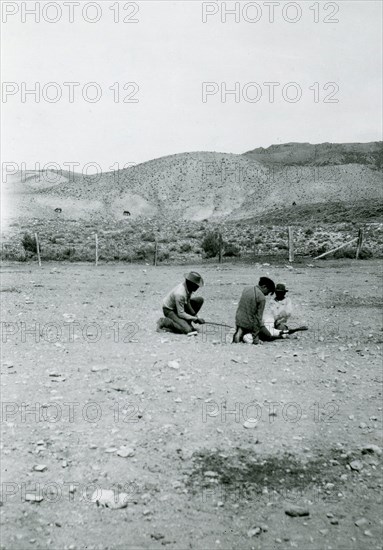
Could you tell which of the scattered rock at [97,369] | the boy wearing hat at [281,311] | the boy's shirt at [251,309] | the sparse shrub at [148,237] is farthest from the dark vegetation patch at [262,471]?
the sparse shrub at [148,237]

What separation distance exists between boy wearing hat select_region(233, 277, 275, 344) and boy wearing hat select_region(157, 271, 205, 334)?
2.40ft

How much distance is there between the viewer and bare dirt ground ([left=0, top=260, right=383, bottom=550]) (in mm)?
4234

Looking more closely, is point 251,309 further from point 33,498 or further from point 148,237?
point 148,237

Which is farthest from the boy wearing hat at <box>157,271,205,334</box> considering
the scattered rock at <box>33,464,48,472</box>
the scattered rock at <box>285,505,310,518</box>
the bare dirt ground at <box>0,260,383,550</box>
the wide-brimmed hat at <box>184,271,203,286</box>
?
the scattered rock at <box>285,505,310,518</box>

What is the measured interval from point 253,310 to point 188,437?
11.8 feet

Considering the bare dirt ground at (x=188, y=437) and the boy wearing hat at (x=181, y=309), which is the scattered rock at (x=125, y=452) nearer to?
the bare dirt ground at (x=188, y=437)

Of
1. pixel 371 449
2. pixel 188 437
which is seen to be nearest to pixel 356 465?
pixel 371 449

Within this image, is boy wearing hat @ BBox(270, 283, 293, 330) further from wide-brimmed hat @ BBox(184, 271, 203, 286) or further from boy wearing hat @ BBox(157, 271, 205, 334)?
wide-brimmed hat @ BBox(184, 271, 203, 286)

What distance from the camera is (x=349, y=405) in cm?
655

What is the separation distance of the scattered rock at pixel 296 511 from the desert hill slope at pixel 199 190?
199ft

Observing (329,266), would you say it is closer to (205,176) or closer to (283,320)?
(283,320)

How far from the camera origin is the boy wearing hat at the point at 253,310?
29.2 feet

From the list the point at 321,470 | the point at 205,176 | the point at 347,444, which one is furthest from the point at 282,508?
the point at 205,176

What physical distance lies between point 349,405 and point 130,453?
266cm
